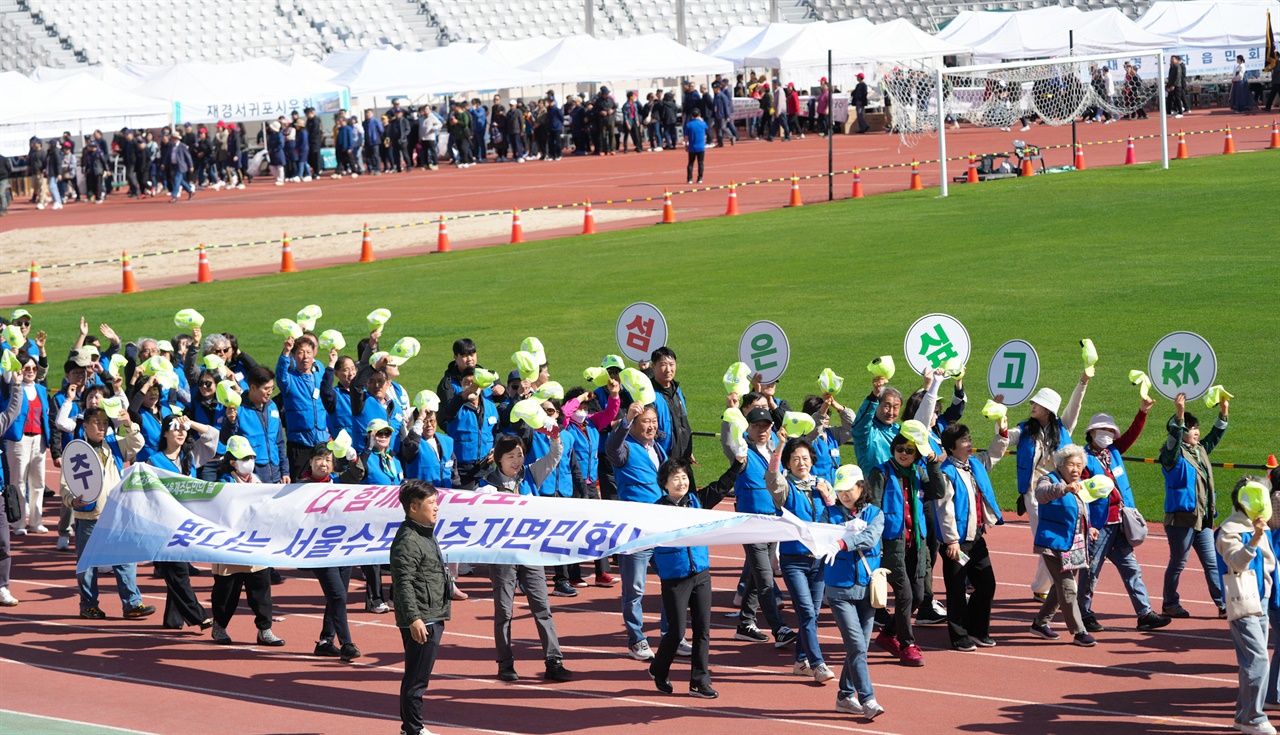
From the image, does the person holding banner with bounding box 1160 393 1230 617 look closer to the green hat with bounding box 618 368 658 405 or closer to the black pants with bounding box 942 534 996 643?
the black pants with bounding box 942 534 996 643

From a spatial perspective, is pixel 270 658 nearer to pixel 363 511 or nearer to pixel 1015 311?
pixel 363 511

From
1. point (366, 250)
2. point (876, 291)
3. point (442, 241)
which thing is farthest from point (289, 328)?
point (442, 241)

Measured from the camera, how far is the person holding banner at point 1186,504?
1162cm

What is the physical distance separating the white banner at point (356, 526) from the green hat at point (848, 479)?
348 mm

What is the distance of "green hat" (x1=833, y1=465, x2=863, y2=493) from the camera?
10547mm

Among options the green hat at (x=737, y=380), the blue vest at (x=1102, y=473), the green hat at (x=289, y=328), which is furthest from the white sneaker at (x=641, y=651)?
the green hat at (x=289, y=328)

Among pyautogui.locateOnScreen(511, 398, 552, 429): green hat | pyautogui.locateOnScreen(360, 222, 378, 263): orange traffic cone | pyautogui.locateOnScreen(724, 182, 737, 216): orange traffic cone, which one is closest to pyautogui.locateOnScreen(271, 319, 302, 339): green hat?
pyautogui.locateOnScreen(511, 398, 552, 429): green hat

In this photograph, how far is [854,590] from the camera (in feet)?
33.7

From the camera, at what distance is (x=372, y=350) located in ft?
53.9

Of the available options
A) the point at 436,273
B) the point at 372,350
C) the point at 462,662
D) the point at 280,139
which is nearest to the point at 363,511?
the point at 462,662

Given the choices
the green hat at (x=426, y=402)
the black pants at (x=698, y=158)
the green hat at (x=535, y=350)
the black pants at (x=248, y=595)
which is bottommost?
the black pants at (x=248, y=595)

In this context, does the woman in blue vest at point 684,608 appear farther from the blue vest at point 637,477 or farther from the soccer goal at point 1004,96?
the soccer goal at point 1004,96

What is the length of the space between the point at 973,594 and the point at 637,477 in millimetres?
2507

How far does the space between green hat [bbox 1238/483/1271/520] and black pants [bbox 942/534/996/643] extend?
7.32 feet
